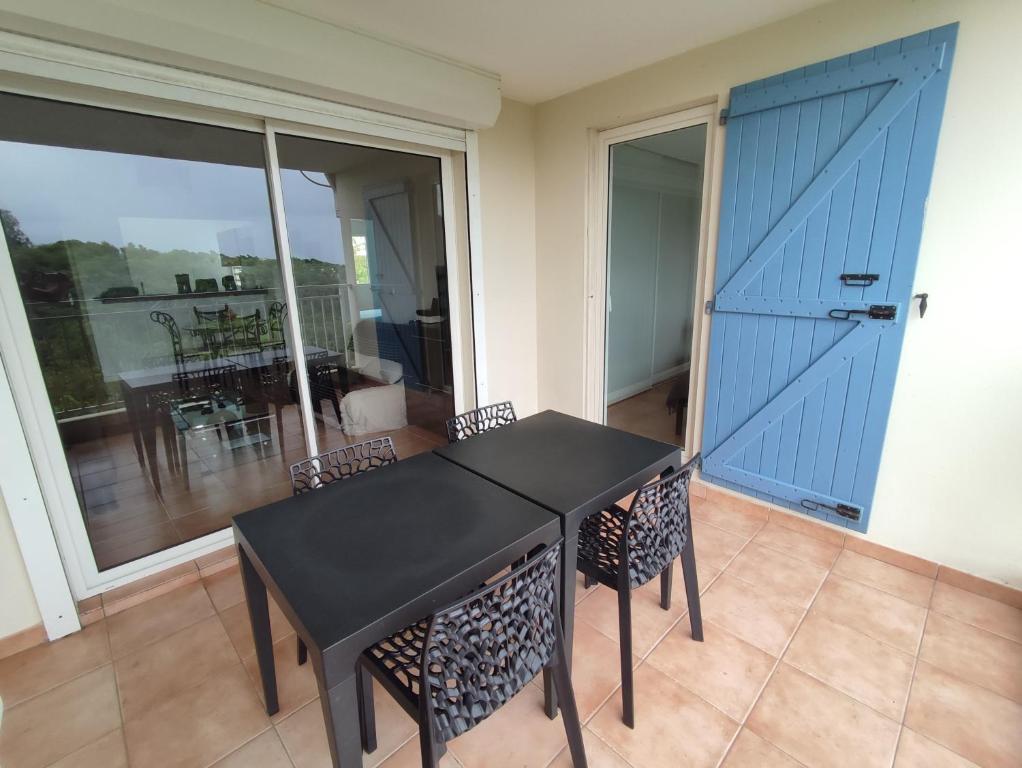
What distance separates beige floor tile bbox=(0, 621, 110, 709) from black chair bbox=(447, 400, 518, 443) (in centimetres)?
164

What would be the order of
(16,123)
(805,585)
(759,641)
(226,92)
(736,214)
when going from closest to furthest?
(16,123), (759,641), (226,92), (805,585), (736,214)

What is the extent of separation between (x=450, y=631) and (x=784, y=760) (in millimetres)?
1188

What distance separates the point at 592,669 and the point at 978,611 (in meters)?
→ 1.70

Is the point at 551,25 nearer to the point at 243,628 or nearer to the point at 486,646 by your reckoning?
the point at 486,646

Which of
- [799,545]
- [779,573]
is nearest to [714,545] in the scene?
[779,573]

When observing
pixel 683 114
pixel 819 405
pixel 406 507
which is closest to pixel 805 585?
pixel 819 405

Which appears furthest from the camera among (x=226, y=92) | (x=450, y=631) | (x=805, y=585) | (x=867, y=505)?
(x=867, y=505)

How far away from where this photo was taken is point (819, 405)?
2.33 metres

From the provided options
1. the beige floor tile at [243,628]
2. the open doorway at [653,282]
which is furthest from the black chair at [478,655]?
the open doorway at [653,282]

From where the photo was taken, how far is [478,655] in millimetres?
1065

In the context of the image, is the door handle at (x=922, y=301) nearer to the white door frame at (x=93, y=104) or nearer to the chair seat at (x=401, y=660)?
the chair seat at (x=401, y=660)

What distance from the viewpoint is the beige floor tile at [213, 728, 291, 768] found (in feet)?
4.66

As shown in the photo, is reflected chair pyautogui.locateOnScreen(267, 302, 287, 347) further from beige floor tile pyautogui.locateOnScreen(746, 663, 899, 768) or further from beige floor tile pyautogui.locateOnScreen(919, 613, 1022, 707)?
beige floor tile pyautogui.locateOnScreen(919, 613, 1022, 707)

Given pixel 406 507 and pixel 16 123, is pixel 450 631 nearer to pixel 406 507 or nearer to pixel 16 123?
pixel 406 507
